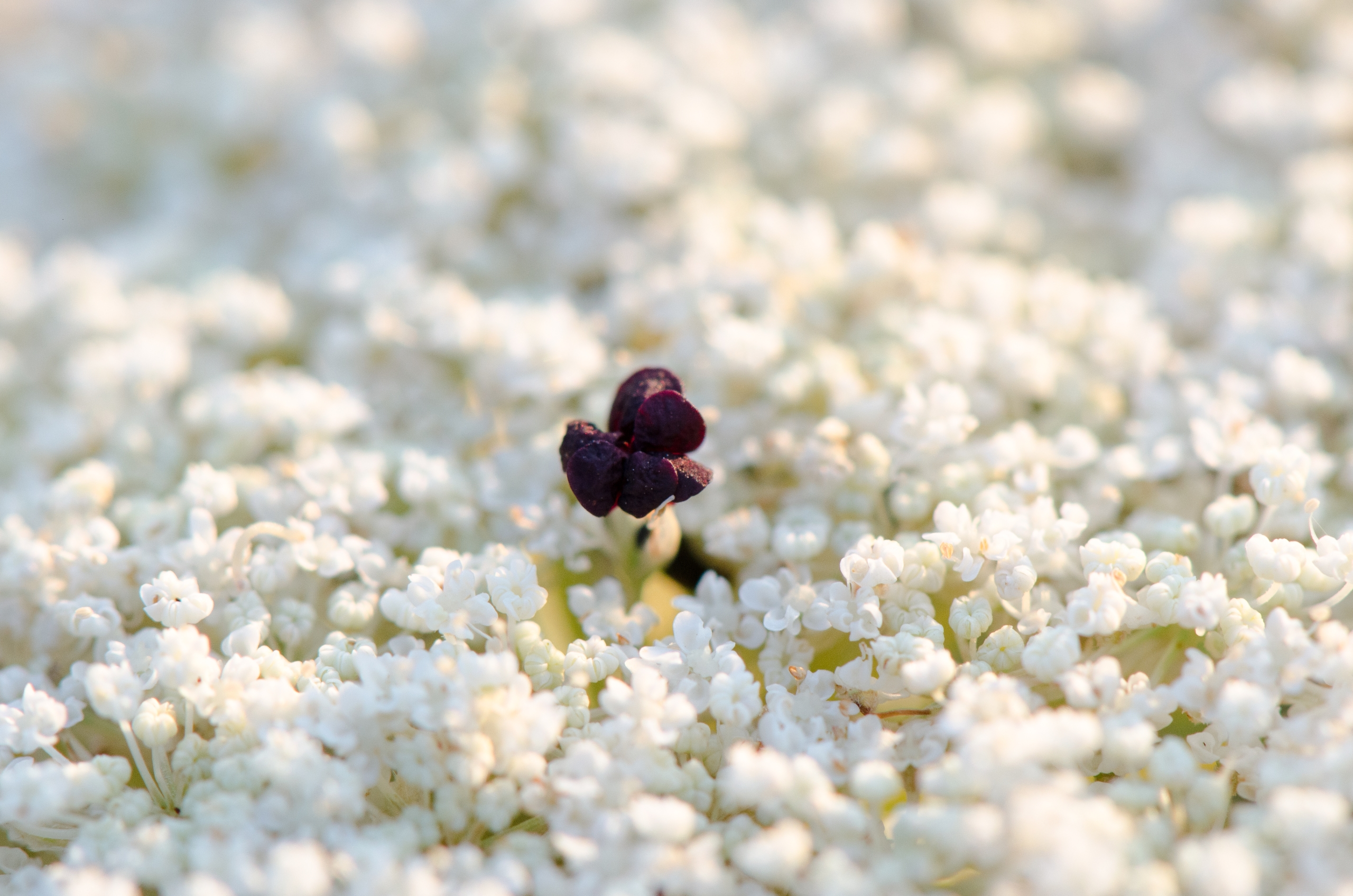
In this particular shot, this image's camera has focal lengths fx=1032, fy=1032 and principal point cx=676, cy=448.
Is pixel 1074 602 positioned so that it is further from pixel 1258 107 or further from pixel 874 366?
pixel 1258 107

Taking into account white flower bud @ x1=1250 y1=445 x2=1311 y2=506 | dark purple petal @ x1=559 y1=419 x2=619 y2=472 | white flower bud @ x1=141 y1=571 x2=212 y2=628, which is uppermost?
white flower bud @ x1=1250 y1=445 x2=1311 y2=506

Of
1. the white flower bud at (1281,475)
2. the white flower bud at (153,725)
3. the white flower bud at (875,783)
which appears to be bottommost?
the white flower bud at (153,725)

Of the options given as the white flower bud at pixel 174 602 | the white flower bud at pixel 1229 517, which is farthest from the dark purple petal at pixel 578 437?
the white flower bud at pixel 1229 517

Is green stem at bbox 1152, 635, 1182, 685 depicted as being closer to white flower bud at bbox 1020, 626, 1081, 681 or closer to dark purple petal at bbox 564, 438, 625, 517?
white flower bud at bbox 1020, 626, 1081, 681

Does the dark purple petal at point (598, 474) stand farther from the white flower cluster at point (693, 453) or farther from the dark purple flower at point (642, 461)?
the white flower cluster at point (693, 453)

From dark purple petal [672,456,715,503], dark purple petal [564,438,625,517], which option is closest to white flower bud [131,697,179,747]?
dark purple petal [564,438,625,517]

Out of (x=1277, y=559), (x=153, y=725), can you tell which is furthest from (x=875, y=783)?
(x=153, y=725)

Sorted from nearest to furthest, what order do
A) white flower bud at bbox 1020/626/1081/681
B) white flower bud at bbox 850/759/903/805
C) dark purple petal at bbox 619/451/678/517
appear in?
white flower bud at bbox 850/759/903/805 → white flower bud at bbox 1020/626/1081/681 → dark purple petal at bbox 619/451/678/517
